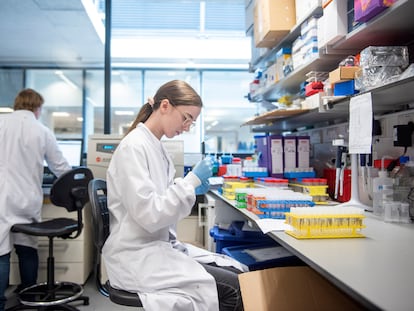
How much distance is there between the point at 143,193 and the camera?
1101 millimetres

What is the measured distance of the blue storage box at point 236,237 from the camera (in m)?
1.87

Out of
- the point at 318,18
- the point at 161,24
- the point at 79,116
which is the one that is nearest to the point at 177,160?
the point at 318,18

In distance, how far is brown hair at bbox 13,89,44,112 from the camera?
2279 mm

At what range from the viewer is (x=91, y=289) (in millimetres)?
2496

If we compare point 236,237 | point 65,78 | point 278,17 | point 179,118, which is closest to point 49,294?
point 236,237

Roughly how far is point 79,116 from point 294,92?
4.39m

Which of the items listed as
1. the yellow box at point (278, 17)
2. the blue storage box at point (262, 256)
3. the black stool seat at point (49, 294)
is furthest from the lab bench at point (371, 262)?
the black stool seat at point (49, 294)

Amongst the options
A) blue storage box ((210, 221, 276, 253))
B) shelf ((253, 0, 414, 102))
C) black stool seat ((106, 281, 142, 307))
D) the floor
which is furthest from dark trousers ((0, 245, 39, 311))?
shelf ((253, 0, 414, 102))

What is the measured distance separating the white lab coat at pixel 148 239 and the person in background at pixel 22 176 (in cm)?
116

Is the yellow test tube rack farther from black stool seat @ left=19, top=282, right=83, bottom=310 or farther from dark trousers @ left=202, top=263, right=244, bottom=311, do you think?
black stool seat @ left=19, top=282, right=83, bottom=310

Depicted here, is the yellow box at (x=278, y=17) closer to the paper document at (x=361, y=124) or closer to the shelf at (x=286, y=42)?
→ the shelf at (x=286, y=42)

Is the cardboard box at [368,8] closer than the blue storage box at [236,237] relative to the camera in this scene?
Yes

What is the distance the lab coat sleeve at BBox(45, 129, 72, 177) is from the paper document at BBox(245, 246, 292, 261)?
143cm

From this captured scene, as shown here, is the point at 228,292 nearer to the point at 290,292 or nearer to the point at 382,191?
the point at 290,292
